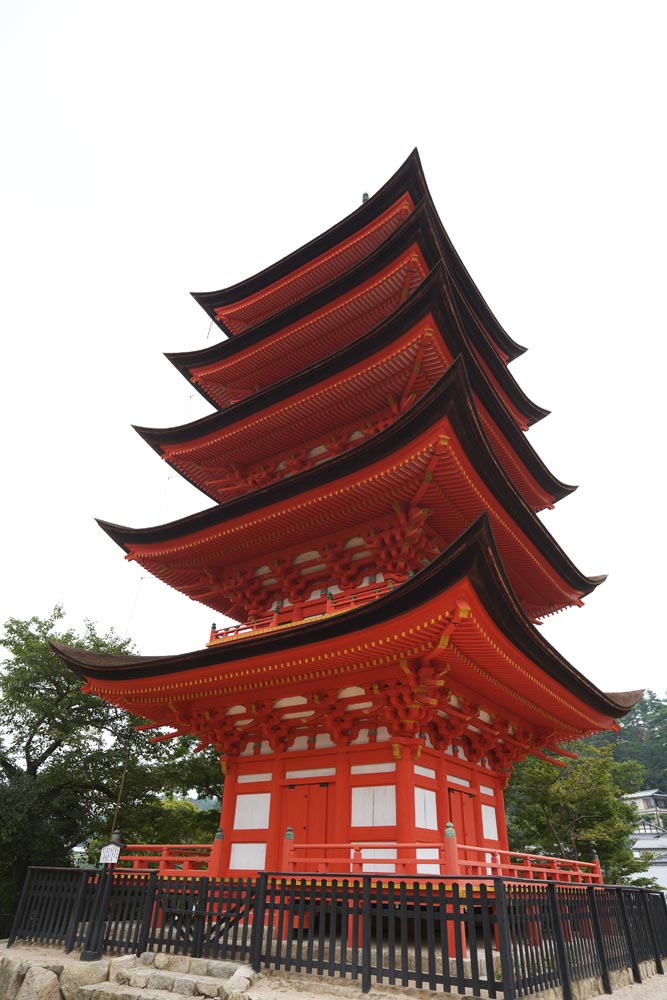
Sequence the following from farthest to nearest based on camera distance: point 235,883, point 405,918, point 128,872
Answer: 1. point 128,872
2. point 235,883
3. point 405,918

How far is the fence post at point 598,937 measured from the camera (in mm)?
8891

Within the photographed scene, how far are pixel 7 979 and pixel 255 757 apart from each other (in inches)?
198

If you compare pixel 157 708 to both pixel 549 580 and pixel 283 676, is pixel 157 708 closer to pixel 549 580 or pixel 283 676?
pixel 283 676

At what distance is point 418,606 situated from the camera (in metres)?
8.67

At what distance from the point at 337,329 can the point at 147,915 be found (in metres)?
13.1

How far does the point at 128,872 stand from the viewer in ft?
34.3

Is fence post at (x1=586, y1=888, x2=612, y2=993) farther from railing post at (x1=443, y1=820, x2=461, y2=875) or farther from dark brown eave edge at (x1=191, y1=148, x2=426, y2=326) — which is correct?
dark brown eave edge at (x1=191, y1=148, x2=426, y2=326)

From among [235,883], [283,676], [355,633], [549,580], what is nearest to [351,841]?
[235,883]

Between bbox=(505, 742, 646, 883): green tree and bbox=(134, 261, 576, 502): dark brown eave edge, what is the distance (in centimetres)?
1367

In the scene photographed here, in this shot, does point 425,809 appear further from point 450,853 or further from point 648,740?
point 648,740

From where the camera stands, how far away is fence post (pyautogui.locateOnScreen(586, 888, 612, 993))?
889cm

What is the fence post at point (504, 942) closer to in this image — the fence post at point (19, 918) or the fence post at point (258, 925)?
the fence post at point (258, 925)

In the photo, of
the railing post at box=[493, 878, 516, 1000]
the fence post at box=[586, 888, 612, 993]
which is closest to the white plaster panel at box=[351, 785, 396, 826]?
the fence post at box=[586, 888, 612, 993]

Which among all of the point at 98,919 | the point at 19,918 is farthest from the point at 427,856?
the point at 19,918
